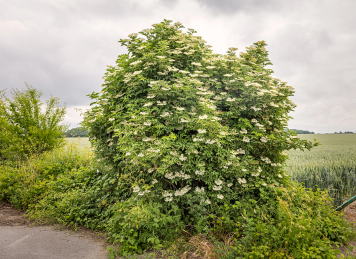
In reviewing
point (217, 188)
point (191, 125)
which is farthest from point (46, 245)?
point (191, 125)

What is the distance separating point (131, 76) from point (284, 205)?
345 centimetres

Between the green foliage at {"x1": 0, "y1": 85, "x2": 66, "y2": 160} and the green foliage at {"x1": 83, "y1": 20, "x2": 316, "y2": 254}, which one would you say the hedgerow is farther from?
the green foliage at {"x1": 0, "y1": 85, "x2": 66, "y2": 160}

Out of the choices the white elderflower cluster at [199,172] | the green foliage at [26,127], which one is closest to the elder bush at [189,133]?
the white elderflower cluster at [199,172]

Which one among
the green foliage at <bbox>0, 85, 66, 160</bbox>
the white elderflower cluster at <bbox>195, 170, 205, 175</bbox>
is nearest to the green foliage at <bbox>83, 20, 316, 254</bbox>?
the white elderflower cluster at <bbox>195, 170, 205, 175</bbox>

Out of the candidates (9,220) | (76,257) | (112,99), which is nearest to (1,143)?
(9,220)

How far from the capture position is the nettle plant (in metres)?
3.66

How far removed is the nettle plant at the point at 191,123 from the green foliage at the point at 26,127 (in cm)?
586

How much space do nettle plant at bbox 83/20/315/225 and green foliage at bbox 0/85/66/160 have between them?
5.86 metres

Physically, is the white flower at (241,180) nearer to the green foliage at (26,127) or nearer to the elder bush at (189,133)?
the elder bush at (189,133)

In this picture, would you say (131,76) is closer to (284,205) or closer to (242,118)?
(242,118)

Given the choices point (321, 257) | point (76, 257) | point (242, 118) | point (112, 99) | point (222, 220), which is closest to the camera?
point (321, 257)

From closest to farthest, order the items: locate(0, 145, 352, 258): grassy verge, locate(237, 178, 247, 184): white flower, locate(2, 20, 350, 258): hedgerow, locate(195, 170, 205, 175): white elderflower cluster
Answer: locate(0, 145, 352, 258): grassy verge
locate(2, 20, 350, 258): hedgerow
locate(195, 170, 205, 175): white elderflower cluster
locate(237, 178, 247, 184): white flower

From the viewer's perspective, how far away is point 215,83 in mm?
4422

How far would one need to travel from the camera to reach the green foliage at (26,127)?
925 cm
